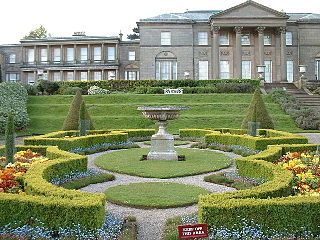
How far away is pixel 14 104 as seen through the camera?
2773cm

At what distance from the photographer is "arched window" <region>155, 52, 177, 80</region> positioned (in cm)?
4409

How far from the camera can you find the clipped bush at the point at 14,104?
2532cm

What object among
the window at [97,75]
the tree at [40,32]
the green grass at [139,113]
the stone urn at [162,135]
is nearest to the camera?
the stone urn at [162,135]

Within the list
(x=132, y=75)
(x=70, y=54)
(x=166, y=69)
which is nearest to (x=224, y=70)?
(x=166, y=69)

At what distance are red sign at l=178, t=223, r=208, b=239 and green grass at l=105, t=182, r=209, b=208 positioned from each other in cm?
328

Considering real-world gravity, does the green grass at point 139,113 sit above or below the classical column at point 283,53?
below

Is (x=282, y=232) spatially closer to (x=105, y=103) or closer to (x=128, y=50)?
(x=105, y=103)

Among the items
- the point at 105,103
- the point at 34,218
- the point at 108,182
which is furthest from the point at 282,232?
the point at 105,103

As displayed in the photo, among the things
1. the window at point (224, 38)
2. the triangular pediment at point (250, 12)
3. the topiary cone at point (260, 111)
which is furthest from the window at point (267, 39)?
the topiary cone at point (260, 111)

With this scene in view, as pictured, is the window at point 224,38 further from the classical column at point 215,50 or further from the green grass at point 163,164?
the green grass at point 163,164

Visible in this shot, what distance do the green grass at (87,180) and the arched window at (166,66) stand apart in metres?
33.4

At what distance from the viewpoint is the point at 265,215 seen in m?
6.21

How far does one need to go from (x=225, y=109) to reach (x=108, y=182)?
2002 cm

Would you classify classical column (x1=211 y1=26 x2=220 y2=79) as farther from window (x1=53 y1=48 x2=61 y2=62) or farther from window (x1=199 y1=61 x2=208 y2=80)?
window (x1=53 y1=48 x2=61 y2=62)
